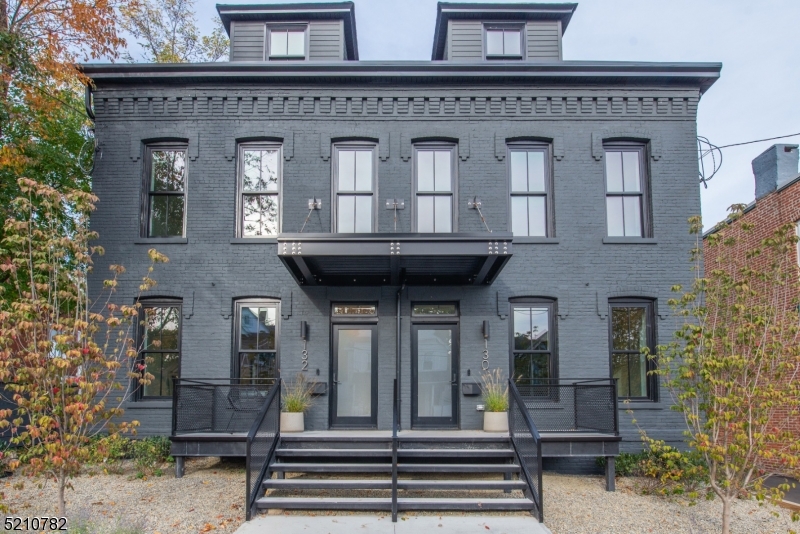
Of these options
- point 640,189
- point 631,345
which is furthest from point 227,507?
point 640,189

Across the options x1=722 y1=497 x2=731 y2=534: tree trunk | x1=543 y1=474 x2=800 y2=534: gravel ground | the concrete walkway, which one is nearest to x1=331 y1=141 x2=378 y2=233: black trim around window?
the concrete walkway

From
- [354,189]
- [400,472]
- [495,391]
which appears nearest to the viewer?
[400,472]

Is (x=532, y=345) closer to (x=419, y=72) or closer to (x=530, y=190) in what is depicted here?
(x=530, y=190)

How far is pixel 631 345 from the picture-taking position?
35.3 feet

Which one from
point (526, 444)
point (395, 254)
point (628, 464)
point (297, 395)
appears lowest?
point (628, 464)

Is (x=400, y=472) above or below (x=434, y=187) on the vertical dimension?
below

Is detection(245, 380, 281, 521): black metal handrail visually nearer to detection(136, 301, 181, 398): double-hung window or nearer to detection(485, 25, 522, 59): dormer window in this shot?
detection(136, 301, 181, 398): double-hung window

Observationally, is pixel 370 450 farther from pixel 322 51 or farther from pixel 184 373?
pixel 322 51

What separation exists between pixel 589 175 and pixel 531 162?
1.07m

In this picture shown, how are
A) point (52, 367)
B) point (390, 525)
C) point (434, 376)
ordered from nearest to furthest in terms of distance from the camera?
point (52, 367)
point (390, 525)
point (434, 376)

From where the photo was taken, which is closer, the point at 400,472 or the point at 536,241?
the point at 400,472

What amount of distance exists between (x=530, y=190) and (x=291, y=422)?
5.84 meters

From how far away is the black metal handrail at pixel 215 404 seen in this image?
9141 millimetres

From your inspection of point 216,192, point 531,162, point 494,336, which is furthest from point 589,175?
point 216,192
